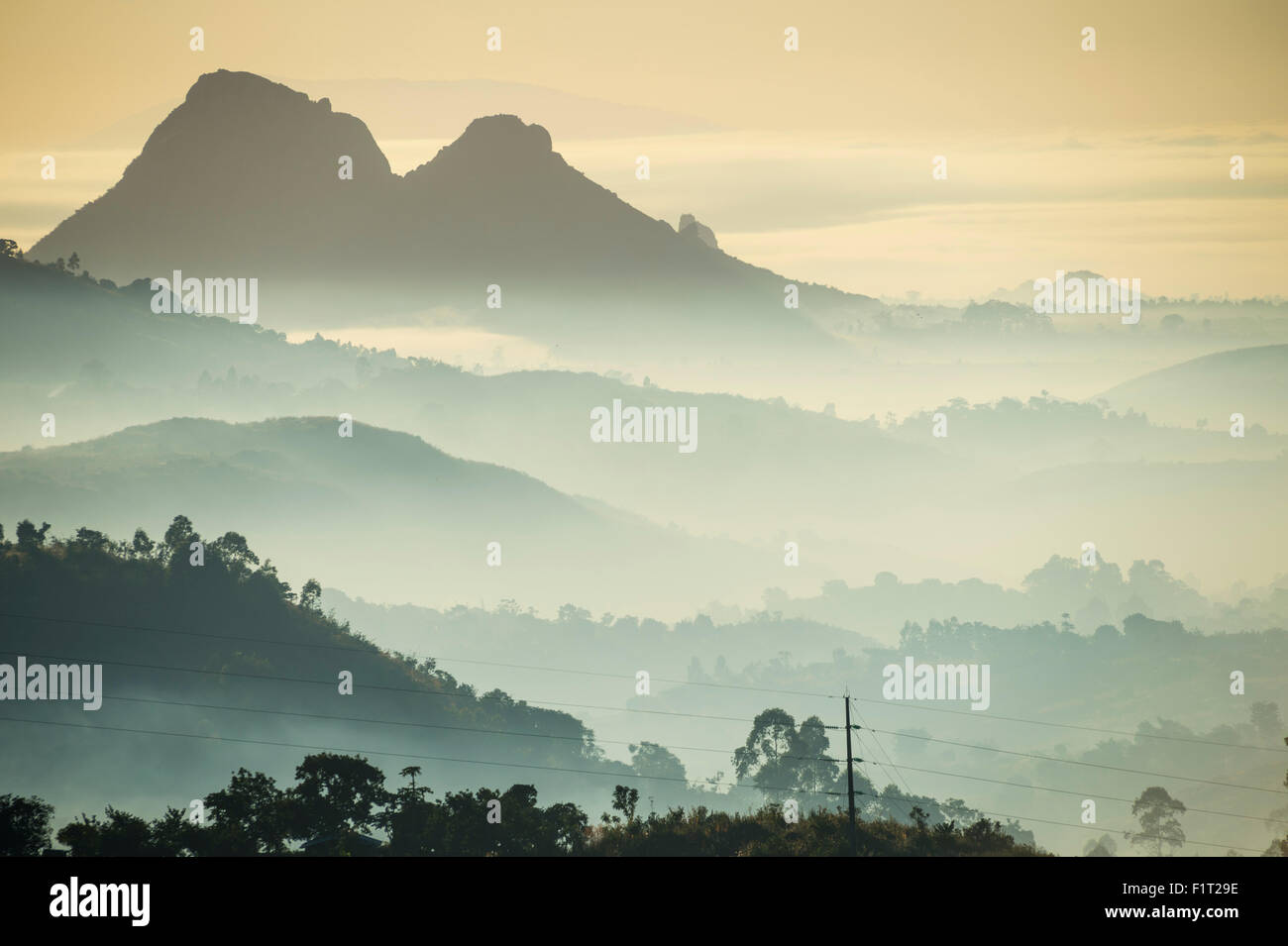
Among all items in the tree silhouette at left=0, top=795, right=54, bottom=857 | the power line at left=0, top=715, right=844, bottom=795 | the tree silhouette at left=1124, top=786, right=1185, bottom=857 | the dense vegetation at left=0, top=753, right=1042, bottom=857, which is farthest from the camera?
the power line at left=0, top=715, right=844, bottom=795

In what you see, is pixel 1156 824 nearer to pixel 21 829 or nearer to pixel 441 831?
pixel 441 831

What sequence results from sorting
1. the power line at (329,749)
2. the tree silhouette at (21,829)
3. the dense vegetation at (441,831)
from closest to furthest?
the dense vegetation at (441,831) < the tree silhouette at (21,829) < the power line at (329,749)

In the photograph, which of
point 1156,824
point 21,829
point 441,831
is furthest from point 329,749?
point 441,831

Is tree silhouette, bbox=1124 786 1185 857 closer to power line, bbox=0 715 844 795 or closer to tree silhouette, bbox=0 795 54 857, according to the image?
power line, bbox=0 715 844 795

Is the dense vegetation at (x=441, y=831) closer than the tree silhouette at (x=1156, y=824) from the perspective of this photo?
Yes

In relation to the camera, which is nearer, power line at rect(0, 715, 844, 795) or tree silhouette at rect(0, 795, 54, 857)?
tree silhouette at rect(0, 795, 54, 857)

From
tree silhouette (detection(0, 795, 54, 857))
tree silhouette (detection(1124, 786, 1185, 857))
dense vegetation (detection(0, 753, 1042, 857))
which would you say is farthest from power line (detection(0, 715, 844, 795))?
tree silhouette (detection(0, 795, 54, 857))

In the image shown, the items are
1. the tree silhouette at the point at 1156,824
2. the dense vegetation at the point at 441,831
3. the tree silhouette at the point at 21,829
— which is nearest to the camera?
the dense vegetation at the point at 441,831

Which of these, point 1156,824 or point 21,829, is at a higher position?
point 21,829

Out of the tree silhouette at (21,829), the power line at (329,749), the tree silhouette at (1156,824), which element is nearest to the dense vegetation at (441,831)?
the tree silhouette at (21,829)

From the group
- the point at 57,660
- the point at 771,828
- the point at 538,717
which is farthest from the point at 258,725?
the point at 771,828

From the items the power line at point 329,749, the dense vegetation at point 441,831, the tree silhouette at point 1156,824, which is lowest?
the tree silhouette at point 1156,824

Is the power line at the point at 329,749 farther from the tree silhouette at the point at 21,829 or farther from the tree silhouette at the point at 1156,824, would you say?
the tree silhouette at the point at 21,829

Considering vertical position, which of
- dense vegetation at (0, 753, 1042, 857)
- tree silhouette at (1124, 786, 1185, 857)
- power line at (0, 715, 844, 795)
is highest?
dense vegetation at (0, 753, 1042, 857)
